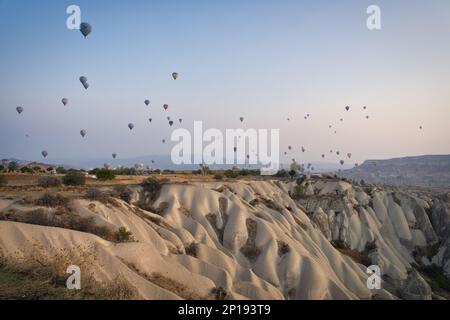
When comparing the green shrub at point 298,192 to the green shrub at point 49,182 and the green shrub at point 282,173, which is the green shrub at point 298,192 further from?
the green shrub at point 49,182

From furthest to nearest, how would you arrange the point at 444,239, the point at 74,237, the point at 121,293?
the point at 444,239 < the point at 74,237 < the point at 121,293

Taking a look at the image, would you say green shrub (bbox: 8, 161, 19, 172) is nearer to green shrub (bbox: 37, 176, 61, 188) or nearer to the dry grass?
green shrub (bbox: 37, 176, 61, 188)

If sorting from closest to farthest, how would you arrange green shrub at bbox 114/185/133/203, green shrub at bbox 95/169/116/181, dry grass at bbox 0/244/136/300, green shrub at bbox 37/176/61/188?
dry grass at bbox 0/244/136/300 → green shrub at bbox 114/185/133/203 → green shrub at bbox 37/176/61/188 → green shrub at bbox 95/169/116/181

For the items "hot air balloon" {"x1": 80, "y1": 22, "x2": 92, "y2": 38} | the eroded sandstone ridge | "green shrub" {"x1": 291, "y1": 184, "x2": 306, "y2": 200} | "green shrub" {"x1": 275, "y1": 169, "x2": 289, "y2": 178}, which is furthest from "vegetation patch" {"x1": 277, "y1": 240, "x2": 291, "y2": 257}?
"green shrub" {"x1": 275, "y1": 169, "x2": 289, "y2": 178}

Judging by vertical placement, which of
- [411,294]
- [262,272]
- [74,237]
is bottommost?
[411,294]

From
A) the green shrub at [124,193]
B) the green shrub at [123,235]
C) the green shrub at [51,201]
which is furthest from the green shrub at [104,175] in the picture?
the green shrub at [123,235]

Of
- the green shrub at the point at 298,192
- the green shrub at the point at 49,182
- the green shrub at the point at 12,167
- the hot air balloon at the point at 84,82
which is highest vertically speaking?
the hot air balloon at the point at 84,82

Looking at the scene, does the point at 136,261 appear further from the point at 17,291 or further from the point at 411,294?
the point at 411,294

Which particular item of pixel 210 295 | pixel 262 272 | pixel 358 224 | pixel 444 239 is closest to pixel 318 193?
pixel 358 224

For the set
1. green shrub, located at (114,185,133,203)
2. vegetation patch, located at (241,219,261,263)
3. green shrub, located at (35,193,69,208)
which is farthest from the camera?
green shrub, located at (114,185,133,203)
